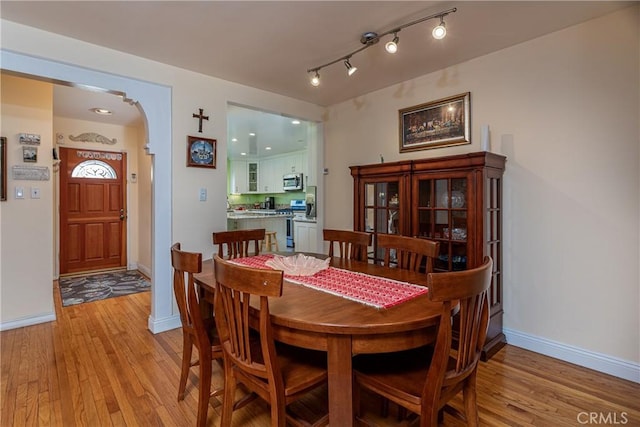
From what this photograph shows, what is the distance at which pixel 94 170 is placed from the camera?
4.98m

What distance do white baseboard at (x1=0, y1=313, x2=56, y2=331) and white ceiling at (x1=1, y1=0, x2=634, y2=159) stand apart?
2.55 m

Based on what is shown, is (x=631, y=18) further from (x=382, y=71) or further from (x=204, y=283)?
(x=204, y=283)

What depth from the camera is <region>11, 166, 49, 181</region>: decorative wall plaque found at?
299cm

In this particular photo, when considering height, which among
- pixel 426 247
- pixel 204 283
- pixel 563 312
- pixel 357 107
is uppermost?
pixel 357 107

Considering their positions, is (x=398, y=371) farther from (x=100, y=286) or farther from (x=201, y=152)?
(x=100, y=286)

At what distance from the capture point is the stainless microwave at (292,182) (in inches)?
286

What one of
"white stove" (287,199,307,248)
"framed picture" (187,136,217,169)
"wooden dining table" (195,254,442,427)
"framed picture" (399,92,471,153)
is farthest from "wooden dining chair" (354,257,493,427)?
"white stove" (287,199,307,248)

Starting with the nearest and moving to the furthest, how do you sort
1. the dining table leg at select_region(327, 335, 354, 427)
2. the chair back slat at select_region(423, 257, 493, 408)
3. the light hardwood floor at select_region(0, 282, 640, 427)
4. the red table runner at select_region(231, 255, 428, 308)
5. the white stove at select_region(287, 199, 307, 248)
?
the chair back slat at select_region(423, 257, 493, 408)
the dining table leg at select_region(327, 335, 354, 427)
the red table runner at select_region(231, 255, 428, 308)
the light hardwood floor at select_region(0, 282, 640, 427)
the white stove at select_region(287, 199, 307, 248)

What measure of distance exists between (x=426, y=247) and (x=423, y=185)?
3.10 feet

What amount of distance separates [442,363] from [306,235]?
14.8 feet

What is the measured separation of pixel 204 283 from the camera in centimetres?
173

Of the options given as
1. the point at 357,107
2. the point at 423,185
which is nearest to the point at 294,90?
the point at 357,107

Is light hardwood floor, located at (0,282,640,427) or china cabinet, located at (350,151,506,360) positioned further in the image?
china cabinet, located at (350,151,506,360)

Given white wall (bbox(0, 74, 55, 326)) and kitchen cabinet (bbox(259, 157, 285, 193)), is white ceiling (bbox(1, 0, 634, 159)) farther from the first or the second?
kitchen cabinet (bbox(259, 157, 285, 193))
